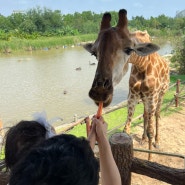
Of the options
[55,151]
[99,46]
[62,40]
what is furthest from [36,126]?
[62,40]

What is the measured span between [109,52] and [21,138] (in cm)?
120

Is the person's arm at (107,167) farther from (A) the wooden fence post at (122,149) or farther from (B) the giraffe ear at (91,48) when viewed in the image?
(B) the giraffe ear at (91,48)

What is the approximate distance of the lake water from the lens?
11029 millimetres

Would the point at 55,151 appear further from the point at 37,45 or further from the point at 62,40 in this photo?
the point at 62,40

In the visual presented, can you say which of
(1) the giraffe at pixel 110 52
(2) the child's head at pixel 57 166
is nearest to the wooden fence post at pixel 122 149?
(1) the giraffe at pixel 110 52

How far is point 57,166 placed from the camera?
765 millimetres

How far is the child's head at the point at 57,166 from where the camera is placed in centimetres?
76

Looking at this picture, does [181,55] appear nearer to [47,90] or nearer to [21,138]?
[47,90]

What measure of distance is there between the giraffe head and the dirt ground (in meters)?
2.46

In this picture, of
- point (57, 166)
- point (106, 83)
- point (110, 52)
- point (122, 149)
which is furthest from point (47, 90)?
point (57, 166)

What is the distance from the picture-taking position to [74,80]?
1655 centimetres

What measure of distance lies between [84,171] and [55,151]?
0.11 meters

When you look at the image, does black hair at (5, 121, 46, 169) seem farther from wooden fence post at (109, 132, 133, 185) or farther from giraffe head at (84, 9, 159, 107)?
wooden fence post at (109, 132, 133, 185)

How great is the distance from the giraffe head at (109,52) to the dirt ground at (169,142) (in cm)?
246
